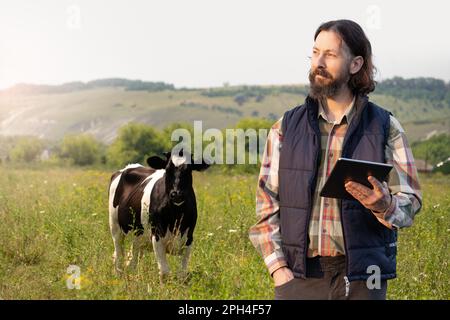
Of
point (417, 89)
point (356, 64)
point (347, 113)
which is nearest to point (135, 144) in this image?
point (356, 64)

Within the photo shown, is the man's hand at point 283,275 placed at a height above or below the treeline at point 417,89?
above

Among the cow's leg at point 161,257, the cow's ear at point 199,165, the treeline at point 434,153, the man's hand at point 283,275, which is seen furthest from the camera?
the treeline at point 434,153

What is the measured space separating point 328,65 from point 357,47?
0.74 ft

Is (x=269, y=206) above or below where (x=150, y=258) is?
above

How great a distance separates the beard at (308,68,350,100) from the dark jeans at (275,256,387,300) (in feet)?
3.11

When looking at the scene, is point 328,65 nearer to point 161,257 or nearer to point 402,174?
point 402,174

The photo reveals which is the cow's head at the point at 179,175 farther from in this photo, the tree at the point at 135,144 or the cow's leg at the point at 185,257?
the tree at the point at 135,144

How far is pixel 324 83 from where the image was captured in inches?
158

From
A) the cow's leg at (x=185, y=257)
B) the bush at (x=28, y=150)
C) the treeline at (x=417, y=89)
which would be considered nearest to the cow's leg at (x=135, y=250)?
the cow's leg at (x=185, y=257)

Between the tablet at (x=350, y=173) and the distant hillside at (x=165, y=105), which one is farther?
the distant hillside at (x=165, y=105)

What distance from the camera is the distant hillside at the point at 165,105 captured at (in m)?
146

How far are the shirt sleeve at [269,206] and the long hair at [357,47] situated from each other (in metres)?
0.54

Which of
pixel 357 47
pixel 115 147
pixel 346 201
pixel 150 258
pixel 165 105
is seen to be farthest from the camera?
pixel 165 105
